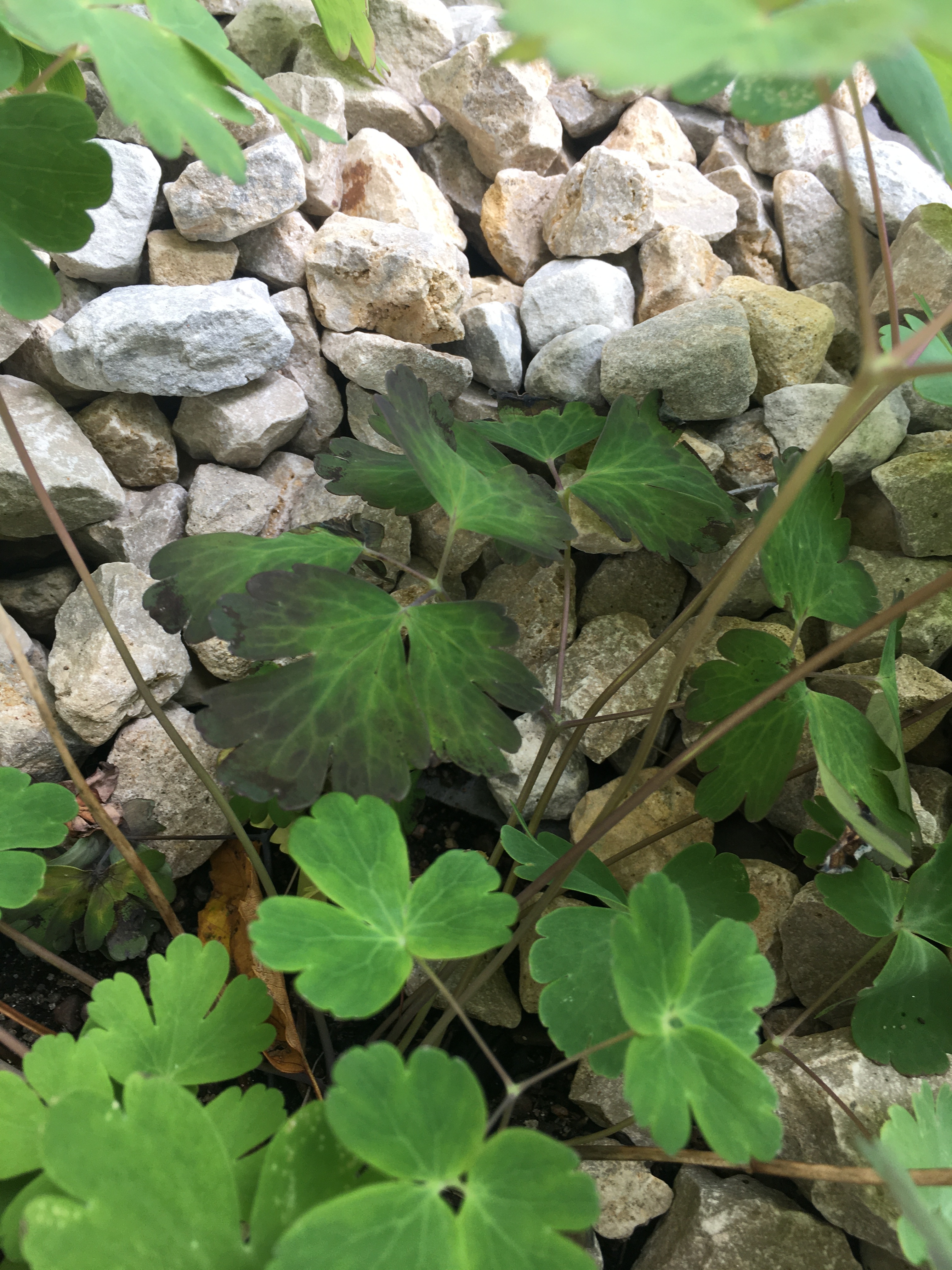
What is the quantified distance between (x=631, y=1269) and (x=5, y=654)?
1.20 meters

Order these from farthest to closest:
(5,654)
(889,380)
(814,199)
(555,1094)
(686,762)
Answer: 1. (814,199)
2. (5,654)
3. (555,1094)
4. (686,762)
5. (889,380)

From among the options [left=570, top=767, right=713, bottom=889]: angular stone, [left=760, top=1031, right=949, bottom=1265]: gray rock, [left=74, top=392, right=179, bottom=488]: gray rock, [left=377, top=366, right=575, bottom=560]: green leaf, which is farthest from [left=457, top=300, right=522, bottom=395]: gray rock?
[left=760, top=1031, right=949, bottom=1265]: gray rock

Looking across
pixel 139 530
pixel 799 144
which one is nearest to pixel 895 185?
pixel 799 144

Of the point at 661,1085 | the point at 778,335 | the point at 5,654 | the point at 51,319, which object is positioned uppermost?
the point at 778,335

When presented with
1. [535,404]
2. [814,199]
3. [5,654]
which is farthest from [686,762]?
[814,199]

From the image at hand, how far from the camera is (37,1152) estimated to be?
588 mm

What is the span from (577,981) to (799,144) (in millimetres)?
1756

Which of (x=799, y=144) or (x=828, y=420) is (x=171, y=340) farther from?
Answer: (x=799, y=144)

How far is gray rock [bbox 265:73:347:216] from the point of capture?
137cm

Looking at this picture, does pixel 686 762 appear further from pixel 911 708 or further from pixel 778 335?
pixel 778 335

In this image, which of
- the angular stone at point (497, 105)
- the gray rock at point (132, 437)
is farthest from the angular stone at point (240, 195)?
the angular stone at point (497, 105)

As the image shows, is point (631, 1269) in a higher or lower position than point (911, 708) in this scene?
lower

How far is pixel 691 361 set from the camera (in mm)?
1222

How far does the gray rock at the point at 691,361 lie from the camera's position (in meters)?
1.22
